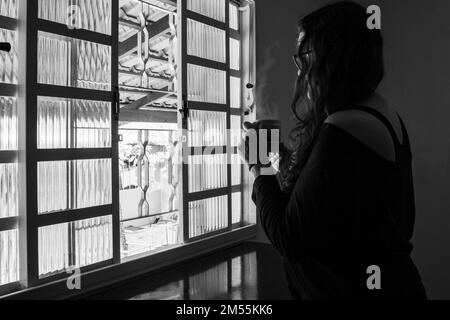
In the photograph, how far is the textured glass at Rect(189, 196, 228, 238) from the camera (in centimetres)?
178

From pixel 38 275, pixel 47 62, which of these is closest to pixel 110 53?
pixel 47 62

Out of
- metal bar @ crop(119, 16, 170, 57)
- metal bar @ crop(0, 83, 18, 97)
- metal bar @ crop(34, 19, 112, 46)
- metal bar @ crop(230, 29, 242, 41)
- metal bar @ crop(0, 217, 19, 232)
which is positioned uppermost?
metal bar @ crop(119, 16, 170, 57)

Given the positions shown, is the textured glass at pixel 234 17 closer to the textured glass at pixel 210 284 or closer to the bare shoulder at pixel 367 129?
the textured glass at pixel 210 284

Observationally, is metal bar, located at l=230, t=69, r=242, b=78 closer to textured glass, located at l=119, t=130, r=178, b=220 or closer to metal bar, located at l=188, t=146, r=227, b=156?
metal bar, located at l=188, t=146, r=227, b=156

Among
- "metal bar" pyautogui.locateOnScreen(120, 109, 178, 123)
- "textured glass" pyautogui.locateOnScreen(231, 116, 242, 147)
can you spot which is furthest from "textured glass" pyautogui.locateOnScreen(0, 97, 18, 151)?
"metal bar" pyautogui.locateOnScreen(120, 109, 178, 123)

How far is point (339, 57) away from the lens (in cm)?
61

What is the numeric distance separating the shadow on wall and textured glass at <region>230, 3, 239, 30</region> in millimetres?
648

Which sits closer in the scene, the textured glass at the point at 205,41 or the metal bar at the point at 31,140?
the metal bar at the point at 31,140

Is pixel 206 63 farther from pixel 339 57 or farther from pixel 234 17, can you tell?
pixel 339 57

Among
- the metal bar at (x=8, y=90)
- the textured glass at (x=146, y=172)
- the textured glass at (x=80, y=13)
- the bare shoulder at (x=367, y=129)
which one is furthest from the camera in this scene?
the textured glass at (x=146, y=172)

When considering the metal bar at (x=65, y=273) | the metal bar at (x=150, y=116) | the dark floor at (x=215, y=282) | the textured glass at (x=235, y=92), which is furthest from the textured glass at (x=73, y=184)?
the metal bar at (x=150, y=116)

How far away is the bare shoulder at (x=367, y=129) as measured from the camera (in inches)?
21.7

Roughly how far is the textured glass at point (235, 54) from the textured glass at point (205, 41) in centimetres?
15

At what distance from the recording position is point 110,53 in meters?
1.39
